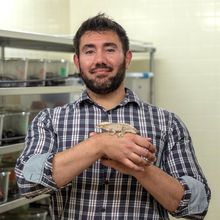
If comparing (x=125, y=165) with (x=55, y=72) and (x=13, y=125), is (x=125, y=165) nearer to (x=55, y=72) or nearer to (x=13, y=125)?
(x=13, y=125)

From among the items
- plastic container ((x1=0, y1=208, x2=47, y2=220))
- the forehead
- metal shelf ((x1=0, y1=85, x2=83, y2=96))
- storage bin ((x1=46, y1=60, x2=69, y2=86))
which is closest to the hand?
the forehead

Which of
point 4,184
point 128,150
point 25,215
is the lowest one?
point 25,215

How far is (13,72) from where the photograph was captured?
212cm

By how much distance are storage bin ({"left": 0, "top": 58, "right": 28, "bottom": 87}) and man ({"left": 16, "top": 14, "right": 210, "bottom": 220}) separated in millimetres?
832

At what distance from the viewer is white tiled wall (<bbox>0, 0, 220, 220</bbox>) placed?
3.08 metres

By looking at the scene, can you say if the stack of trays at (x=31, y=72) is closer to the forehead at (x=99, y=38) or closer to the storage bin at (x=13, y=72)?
A: the storage bin at (x=13, y=72)

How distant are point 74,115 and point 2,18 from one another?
1.74m

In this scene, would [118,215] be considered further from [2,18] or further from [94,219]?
[2,18]

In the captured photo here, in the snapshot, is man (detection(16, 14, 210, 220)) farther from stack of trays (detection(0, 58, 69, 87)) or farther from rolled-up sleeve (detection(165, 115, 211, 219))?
Answer: stack of trays (detection(0, 58, 69, 87))

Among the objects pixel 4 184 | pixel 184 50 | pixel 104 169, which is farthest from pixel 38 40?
pixel 184 50

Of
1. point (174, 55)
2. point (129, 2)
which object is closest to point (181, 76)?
point (174, 55)

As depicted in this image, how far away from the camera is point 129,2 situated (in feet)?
11.0

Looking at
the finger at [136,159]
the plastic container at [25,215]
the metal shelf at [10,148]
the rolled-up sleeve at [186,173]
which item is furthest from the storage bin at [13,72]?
the finger at [136,159]

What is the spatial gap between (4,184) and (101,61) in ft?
3.75
